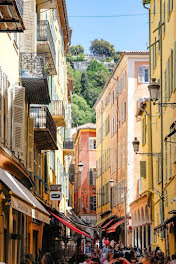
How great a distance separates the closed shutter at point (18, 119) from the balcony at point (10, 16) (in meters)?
4.54

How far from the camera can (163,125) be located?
2997cm

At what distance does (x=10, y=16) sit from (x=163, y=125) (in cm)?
1855

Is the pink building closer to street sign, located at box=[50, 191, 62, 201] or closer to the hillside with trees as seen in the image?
the hillside with trees

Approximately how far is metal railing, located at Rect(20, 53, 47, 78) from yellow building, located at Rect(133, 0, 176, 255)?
182 inches

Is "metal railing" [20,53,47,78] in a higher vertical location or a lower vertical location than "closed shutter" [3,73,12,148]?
higher

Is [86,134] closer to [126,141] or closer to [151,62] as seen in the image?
[126,141]

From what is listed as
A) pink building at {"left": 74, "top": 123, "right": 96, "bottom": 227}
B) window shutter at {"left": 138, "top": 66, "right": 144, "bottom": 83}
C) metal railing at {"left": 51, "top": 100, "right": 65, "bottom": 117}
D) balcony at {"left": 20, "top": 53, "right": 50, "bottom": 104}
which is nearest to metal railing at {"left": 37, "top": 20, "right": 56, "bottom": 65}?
balcony at {"left": 20, "top": 53, "right": 50, "bottom": 104}

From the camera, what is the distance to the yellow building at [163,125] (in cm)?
2628

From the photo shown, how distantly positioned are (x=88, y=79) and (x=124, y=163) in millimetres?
119254

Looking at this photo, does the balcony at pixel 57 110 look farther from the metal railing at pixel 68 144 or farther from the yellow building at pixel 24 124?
the metal railing at pixel 68 144

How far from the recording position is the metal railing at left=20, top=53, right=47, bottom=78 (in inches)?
870

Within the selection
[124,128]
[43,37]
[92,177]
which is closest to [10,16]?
[43,37]

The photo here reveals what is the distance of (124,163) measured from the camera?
52.1 m

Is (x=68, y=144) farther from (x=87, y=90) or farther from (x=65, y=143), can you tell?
(x=87, y=90)
